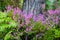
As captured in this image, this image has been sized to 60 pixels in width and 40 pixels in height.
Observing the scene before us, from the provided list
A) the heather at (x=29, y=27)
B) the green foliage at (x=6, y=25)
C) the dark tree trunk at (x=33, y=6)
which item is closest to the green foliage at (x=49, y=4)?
the dark tree trunk at (x=33, y=6)

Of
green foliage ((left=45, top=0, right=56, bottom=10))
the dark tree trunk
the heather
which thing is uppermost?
the dark tree trunk

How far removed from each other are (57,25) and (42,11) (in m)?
0.79

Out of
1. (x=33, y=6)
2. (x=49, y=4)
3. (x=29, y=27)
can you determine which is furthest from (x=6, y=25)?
(x=49, y=4)

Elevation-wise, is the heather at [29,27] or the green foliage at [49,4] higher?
the green foliage at [49,4]

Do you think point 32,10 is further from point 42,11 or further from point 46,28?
point 46,28

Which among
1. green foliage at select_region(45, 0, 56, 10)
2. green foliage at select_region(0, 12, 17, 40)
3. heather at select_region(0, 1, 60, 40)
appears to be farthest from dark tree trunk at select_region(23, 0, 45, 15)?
green foliage at select_region(45, 0, 56, 10)

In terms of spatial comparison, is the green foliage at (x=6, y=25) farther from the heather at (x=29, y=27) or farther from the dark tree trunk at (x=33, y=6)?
the dark tree trunk at (x=33, y=6)

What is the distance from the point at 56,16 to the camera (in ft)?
14.3

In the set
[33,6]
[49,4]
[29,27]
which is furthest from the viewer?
[49,4]

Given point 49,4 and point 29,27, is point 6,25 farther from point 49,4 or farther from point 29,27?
point 49,4

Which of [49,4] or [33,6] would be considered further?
[49,4]

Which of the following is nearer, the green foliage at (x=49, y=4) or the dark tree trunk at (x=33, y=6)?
the dark tree trunk at (x=33, y=6)

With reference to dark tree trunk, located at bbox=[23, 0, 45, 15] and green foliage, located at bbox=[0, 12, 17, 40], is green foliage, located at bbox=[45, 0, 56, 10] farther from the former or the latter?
green foliage, located at bbox=[0, 12, 17, 40]

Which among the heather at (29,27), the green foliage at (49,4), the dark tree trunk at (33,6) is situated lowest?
the heather at (29,27)
